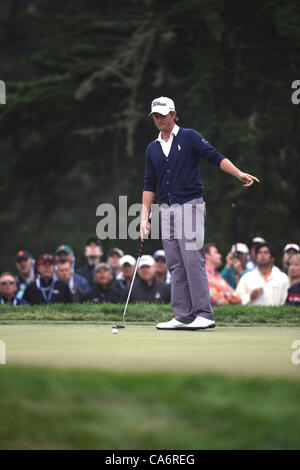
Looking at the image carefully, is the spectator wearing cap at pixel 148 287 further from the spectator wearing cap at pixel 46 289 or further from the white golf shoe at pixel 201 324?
the white golf shoe at pixel 201 324

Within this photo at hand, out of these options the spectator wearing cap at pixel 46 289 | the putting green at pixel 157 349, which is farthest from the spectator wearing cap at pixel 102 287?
the putting green at pixel 157 349

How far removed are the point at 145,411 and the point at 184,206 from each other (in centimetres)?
367

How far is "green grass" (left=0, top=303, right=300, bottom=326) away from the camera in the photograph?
872 cm

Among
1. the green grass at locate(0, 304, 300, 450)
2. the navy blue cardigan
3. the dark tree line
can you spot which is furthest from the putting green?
the dark tree line

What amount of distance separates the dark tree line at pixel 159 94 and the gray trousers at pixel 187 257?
7.83 metres

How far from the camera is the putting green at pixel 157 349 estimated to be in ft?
16.9

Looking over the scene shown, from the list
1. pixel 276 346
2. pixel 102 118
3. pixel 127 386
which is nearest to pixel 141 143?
pixel 102 118

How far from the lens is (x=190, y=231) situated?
25.2 ft

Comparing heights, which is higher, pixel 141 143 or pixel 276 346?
pixel 141 143

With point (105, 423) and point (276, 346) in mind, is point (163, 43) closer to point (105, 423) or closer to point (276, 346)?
point (276, 346)

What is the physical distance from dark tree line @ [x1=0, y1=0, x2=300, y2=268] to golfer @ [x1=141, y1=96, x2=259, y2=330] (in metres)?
7.82

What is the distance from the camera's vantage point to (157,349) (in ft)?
19.6

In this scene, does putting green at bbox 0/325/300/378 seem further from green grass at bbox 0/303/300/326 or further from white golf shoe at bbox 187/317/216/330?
green grass at bbox 0/303/300/326

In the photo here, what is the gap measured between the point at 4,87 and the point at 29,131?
133cm
